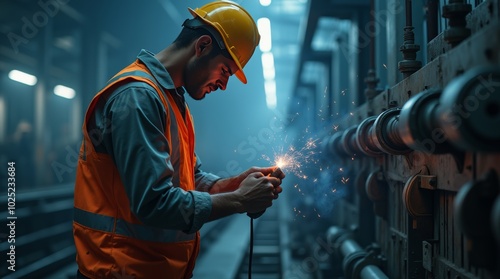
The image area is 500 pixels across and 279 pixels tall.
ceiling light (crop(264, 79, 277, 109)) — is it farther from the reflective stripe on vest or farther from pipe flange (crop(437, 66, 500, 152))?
pipe flange (crop(437, 66, 500, 152))

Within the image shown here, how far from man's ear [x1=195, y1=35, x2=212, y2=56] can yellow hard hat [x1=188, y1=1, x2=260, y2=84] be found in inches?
3.2

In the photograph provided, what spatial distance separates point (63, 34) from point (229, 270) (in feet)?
24.6

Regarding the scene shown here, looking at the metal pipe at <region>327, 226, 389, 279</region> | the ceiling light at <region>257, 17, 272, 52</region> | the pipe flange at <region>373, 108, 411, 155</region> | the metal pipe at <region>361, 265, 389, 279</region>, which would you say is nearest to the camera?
the pipe flange at <region>373, 108, 411, 155</region>

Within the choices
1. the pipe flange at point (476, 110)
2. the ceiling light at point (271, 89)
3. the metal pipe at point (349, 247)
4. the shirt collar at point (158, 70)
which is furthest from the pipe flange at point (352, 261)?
the ceiling light at point (271, 89)

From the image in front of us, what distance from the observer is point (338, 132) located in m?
4.49

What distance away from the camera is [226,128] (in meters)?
22.8

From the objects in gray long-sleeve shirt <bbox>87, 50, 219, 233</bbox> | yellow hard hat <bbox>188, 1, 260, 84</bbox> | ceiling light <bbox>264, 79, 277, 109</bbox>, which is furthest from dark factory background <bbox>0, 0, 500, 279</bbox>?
ceiling light <bbox>264, 79, 277, 109</bbox>

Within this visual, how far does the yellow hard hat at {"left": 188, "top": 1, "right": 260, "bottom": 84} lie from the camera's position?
2.25 metres

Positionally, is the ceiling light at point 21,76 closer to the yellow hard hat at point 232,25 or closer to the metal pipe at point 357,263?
the metal pipe at point 357,263

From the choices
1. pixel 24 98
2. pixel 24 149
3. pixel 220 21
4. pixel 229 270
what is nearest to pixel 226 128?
pixel 24 98

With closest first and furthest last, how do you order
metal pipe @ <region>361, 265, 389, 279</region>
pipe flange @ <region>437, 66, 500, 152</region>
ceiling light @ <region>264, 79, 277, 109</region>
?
pipe flange @ <region>437, 66, 500, 152</region>, metal pipe @ <region>361, 265, 389, 279</region>, ceiling light @ <region>264, 79, 277, 109</region>

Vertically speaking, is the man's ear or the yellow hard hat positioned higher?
the yellow hard hat

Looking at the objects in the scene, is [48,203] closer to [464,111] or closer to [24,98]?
[24,98]

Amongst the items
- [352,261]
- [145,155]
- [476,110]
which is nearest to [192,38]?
[145,155]
